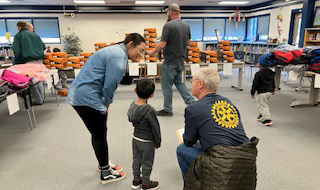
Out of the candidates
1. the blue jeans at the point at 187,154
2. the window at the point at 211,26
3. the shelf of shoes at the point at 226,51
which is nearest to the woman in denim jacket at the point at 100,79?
the blue jeans at the point at 187,154

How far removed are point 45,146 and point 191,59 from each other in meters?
3.55

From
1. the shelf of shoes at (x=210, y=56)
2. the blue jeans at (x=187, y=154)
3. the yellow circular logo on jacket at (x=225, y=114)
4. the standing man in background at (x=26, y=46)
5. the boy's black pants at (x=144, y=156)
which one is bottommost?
the boy's black pants at (x=144, y=156)

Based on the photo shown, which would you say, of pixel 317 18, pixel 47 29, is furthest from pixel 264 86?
pixel 47 29

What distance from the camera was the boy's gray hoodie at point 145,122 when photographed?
1.76m

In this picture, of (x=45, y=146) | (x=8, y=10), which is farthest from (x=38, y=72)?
(x=8, y=10)

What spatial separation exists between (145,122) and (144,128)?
5cm

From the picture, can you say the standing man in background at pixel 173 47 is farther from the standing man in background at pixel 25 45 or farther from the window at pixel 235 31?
Answer: the window at pixel 235 31

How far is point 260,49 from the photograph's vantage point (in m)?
9.46

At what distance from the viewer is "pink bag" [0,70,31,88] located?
3.00 m

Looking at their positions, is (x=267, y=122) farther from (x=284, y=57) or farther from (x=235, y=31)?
(x=235, y=31)

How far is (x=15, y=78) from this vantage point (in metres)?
3.06

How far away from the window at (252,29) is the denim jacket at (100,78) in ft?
34.4

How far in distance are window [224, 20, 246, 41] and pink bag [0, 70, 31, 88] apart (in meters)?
9.87

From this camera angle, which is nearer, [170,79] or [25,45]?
[170,79]
